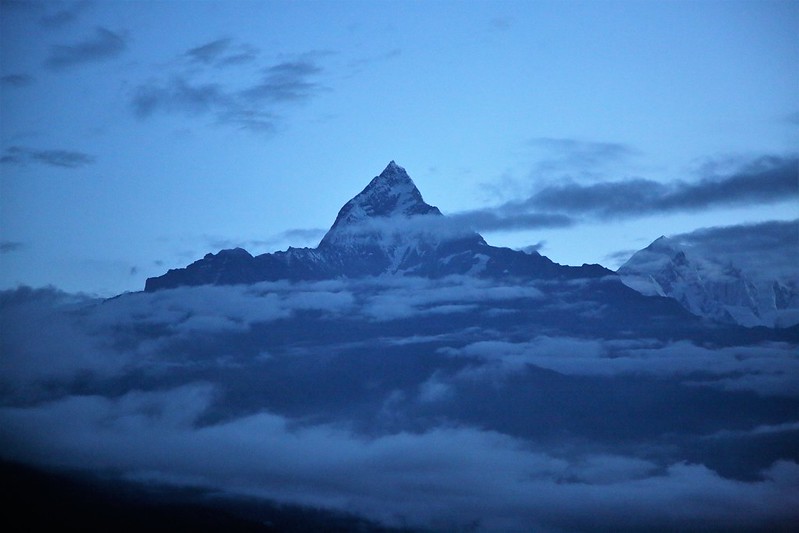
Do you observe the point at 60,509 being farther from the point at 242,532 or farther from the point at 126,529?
the point at 242,532

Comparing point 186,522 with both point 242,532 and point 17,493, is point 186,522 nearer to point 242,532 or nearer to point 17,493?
point 242,532

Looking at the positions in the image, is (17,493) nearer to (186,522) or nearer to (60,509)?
(60,509)

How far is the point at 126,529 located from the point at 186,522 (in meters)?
10.6

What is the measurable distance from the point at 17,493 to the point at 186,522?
25.0 metres

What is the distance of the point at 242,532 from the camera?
653 feet

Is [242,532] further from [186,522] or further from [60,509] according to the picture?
[60,509]

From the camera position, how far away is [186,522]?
199250 mm

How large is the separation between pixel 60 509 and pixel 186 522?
18.2 meters

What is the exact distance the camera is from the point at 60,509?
194625 millimetres

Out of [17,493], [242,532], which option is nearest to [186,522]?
[242,532]

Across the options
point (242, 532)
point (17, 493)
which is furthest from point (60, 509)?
point (242, 532)

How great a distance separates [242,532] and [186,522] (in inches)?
330

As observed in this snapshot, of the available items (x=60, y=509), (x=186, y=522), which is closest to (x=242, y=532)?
(x=186, y=522)

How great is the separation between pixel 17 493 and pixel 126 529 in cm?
1875
